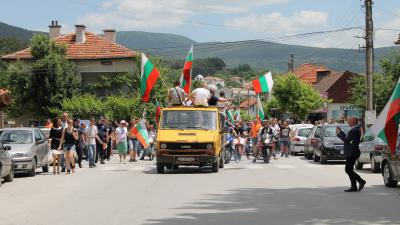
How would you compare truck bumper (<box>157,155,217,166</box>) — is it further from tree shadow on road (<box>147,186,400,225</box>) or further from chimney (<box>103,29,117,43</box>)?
chimney (<box>103,29,117,43</box>)

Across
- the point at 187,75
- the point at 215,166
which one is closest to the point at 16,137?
the point at 215,166

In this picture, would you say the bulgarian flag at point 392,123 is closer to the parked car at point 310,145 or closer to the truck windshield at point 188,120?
the truck windshield at point 188,120

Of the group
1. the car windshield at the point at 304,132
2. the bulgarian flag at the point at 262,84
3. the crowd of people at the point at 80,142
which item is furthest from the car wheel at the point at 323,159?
the car windshield at the point at 304,132

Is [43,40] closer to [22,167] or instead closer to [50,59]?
[50,59]

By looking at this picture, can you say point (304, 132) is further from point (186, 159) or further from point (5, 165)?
point (5, 165)

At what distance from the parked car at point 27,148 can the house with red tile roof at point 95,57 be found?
36.2 m

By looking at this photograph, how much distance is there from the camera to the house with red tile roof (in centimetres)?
6053

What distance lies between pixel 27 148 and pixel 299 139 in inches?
762

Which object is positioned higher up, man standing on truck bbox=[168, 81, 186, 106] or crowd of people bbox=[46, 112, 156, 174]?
man standing on truck bbox=[168, 81, 186, 106]

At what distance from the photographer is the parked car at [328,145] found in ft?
94.8

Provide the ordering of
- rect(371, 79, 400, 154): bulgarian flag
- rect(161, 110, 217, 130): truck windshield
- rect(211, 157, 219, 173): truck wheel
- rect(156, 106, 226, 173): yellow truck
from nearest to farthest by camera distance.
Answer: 1. rect(371, 79, 400, 154): bulgarian flag
2. rect(156, 106, 226, 173): yellow truck
3. rect(211, 157, 219, 173): truck wheel
4. rect(161, 110, 217, 130): truck windshield

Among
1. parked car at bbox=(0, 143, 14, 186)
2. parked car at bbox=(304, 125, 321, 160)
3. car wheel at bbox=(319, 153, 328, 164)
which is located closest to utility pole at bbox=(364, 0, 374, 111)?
parked car at bbox=(304, 125, 321, 160)

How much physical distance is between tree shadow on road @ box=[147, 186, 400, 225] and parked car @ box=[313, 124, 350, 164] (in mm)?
11470

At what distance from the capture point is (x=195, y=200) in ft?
48.8
